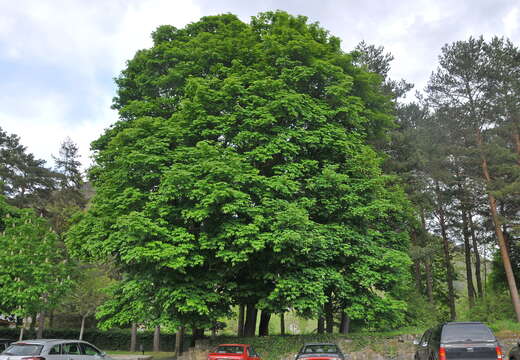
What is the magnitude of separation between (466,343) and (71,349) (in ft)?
38.1

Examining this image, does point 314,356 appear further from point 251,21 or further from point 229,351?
point 251,21

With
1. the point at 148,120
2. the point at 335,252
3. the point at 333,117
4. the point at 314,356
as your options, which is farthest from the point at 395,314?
the point at 148,120

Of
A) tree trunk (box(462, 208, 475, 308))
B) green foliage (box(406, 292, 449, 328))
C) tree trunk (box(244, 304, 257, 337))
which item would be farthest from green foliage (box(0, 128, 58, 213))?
tree trunk (box(462, 208, 475, 308))

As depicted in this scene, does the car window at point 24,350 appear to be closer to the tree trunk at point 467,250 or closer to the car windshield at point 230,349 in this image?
the car windshield at point 230,349

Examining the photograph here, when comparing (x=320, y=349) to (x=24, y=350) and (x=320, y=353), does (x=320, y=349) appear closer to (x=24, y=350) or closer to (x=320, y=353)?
(x=320, y=353)

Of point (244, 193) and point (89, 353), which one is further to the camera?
point (244, 193)

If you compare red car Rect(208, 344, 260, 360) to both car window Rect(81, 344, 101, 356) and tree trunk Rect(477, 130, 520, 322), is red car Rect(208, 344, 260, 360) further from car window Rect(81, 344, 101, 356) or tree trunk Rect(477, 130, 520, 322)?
tree trunk Rect(477, 130, 520, 322)

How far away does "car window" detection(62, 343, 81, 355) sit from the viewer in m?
12.7

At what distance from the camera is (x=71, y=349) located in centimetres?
1300

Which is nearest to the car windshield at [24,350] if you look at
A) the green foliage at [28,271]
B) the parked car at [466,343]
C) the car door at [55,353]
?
the car door at [55,353]

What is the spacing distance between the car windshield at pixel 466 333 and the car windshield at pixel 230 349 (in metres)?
7.88

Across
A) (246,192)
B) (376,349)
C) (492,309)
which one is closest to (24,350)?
(246,192)

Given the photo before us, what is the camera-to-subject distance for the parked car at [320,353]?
42.9ft

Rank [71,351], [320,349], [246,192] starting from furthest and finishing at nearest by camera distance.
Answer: [246,192]
[320,349]
[71,351]
